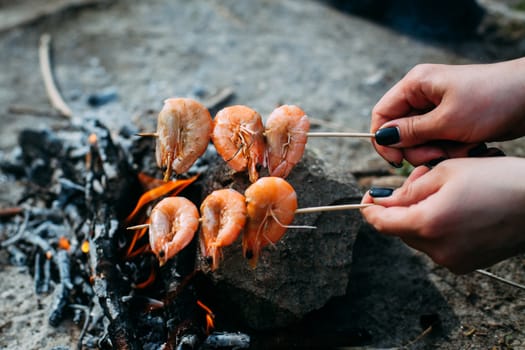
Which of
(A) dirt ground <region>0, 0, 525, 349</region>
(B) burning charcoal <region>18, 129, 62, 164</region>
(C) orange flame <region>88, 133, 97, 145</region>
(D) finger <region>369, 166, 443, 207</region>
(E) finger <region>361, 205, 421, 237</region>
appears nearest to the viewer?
(E) finger <region>361, 205, 421, 237</region>

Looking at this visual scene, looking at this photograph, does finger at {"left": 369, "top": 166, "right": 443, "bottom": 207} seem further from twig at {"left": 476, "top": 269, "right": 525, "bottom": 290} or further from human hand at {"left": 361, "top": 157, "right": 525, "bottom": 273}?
twig at {"left": 476, "top": 269, "right": 525, "bottom": 290}

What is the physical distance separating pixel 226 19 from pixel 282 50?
5.09 ft

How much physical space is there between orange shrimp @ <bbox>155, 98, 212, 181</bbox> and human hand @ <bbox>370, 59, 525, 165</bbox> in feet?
4.03

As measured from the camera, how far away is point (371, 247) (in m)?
3.79

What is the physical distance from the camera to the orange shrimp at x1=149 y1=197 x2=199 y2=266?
98.8 inches

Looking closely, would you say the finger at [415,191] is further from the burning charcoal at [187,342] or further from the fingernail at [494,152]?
the burning charcoal at [187,342]

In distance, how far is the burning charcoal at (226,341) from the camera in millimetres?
2938

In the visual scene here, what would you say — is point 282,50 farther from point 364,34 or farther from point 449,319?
point 449,319

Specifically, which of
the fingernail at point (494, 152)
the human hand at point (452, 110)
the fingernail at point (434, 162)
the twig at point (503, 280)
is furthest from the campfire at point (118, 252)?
the twig at point (503, 280)

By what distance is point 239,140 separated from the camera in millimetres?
2955

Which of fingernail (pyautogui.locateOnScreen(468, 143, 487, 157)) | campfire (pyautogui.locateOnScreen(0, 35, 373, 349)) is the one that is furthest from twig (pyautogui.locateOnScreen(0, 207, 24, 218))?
fingernail (pyautogui.locateOnScreen(468, 143, 487, 157))

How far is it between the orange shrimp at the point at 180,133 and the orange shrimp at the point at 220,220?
0.45 m

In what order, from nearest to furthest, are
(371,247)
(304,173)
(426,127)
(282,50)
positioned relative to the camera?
(426,127), (304,173), (371,247), (282,50)

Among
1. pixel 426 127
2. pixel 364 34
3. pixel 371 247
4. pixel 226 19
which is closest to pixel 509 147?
pixel 371 247
